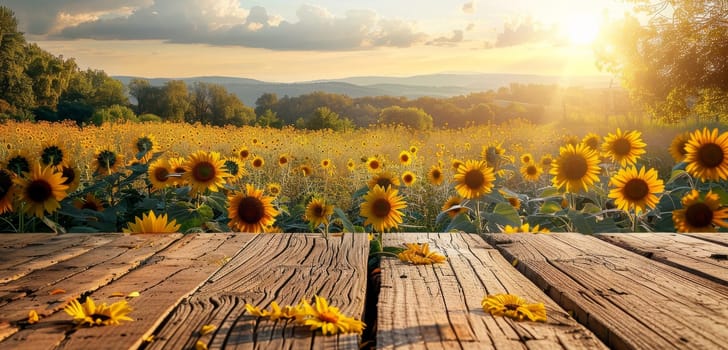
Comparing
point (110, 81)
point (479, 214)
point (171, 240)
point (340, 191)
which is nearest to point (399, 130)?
point (340, 191)

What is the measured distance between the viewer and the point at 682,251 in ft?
5.85

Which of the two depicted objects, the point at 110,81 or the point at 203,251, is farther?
the point at 110,81

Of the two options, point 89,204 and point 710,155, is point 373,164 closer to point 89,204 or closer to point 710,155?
point 89,204

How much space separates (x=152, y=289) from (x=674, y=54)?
1951 cm

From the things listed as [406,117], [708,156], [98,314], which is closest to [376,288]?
[98,314]

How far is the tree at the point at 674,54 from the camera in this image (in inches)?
712

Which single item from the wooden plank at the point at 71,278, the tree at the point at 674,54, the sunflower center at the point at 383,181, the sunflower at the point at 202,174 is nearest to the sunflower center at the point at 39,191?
the sunflower at the point at 202,174

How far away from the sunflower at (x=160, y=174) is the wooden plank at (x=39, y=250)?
1.27 meters

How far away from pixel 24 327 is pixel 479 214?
2309 mm

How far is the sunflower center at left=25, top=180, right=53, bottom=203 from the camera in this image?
278cm

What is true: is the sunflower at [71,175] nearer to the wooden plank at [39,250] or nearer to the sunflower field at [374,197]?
the sunflower field at [374,197]

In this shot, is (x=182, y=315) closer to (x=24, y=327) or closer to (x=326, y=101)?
(x=24, y=327)

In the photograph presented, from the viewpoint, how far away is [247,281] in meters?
1.38

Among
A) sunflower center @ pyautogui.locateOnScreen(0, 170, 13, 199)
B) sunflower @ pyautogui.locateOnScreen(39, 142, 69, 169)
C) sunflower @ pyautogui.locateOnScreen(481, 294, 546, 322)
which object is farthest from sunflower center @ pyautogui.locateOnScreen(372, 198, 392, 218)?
sunflower @ pyautogui.locateOnScreen(39, 142, 69, 169)
